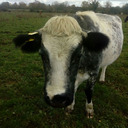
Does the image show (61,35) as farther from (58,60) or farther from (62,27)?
(58,60)

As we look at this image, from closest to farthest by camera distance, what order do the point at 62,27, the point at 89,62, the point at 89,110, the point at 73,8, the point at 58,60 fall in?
1. the point at 58,60
2. the point at 62,27
3. the point at 89,62
4. the point at 89,110
5. the point at 73,8

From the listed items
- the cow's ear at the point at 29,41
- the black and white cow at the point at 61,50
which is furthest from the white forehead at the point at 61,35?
the cow's ear at the point at 29,41

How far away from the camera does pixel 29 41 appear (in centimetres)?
285

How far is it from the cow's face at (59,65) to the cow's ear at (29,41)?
0.30 metres

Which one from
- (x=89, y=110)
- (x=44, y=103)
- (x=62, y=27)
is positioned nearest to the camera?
(x=62, y=27)

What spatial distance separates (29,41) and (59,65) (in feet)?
3.18

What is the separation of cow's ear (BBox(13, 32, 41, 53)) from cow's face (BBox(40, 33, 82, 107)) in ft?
0.99

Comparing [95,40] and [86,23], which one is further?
[86,23]

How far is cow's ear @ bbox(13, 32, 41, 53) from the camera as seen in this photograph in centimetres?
263

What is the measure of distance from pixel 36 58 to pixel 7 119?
14.5ft

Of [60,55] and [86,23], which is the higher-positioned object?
[86,23]

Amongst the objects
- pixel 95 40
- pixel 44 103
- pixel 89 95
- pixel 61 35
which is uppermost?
pixel 61 35

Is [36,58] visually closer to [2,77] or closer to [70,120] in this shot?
[2,77]

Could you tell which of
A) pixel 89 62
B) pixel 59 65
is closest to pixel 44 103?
pixel 89 62
